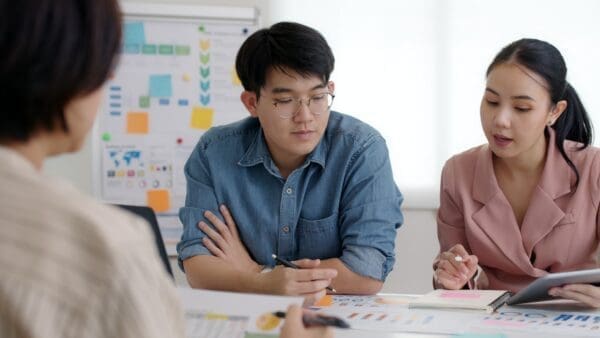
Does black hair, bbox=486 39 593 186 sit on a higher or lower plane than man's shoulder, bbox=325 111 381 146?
higher

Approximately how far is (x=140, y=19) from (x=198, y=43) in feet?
0.96

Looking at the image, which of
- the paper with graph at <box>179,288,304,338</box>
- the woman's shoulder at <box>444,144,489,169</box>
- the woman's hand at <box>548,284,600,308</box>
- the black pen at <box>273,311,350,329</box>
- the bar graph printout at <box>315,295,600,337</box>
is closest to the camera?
the black pen at <box>273,311,350,329</box>

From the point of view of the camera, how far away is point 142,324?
27.7 inches

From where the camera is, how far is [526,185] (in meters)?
2.26

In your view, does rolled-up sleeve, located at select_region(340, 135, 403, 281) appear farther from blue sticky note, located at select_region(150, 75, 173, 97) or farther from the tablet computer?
blue sticky note, located at select_region(150, 75, 173, 97)

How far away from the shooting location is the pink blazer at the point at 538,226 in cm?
214

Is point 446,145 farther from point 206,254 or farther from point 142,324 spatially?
point 142,324

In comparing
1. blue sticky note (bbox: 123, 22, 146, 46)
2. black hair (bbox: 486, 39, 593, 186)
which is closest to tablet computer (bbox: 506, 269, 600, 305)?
black hair (bbox: 486, 39, 593, 186)

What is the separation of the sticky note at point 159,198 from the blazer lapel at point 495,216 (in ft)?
5.92

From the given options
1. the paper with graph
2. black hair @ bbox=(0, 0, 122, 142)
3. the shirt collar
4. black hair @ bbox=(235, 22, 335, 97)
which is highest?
black hair @ bbox=(0, 0, 122, 142)

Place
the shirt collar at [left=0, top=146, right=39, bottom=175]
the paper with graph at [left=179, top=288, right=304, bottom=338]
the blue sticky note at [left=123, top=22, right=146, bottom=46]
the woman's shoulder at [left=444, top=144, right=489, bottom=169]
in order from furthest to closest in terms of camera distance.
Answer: the blue sticky note at [left=123, top=22, right=146, bottom=46], the woman's shoulder at [left=444, top=144, right=489, bottom=169], the paper with graph at [left=179, top=288, right=304, bottom=338], the shirt collar at [left=0, top=146, right=39, bottom=175]

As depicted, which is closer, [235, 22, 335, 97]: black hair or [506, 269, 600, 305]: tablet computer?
[506, 269, 600, 305]: tablet computer

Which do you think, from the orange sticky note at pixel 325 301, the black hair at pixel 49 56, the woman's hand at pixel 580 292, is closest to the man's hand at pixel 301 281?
the orange sticky note at pixel 325 301

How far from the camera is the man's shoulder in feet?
7.14
